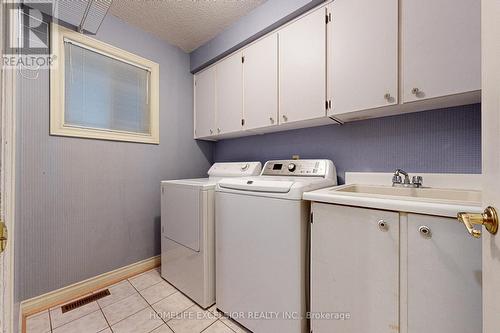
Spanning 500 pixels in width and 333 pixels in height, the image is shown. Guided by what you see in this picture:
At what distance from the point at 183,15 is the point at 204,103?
0.84 metres

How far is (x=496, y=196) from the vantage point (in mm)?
526

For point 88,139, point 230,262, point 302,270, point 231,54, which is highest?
point 231,54

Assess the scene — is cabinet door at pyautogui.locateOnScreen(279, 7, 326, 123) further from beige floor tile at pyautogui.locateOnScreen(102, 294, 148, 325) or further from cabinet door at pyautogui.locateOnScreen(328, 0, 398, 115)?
beige floor tile at pyautogui.locateOnScreen(102, 294, 148, 325)

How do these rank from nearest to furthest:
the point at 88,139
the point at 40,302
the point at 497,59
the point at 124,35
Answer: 1. the point at 497,59
2. the point at 40,302
3. the point at 88,139
4. the point at 124,35

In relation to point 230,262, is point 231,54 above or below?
above

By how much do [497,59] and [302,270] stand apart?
3.67 ft

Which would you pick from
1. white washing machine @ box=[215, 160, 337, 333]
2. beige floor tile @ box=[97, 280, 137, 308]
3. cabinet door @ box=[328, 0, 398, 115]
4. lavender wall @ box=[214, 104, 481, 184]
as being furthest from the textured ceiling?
beige floor tile @ box=[97, 280, 137, 308]

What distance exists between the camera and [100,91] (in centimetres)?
194

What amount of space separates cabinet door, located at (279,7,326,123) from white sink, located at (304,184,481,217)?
662mm

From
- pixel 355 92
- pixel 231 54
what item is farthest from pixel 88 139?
pixel 355 92

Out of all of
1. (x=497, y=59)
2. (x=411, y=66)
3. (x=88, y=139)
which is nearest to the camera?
(x=497, y=59)

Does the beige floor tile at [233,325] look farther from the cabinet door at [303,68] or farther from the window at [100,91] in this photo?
the window at [100,91]

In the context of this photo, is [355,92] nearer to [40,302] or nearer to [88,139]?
[88,139]

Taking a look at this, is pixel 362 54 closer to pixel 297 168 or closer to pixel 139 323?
pixel 297 168
